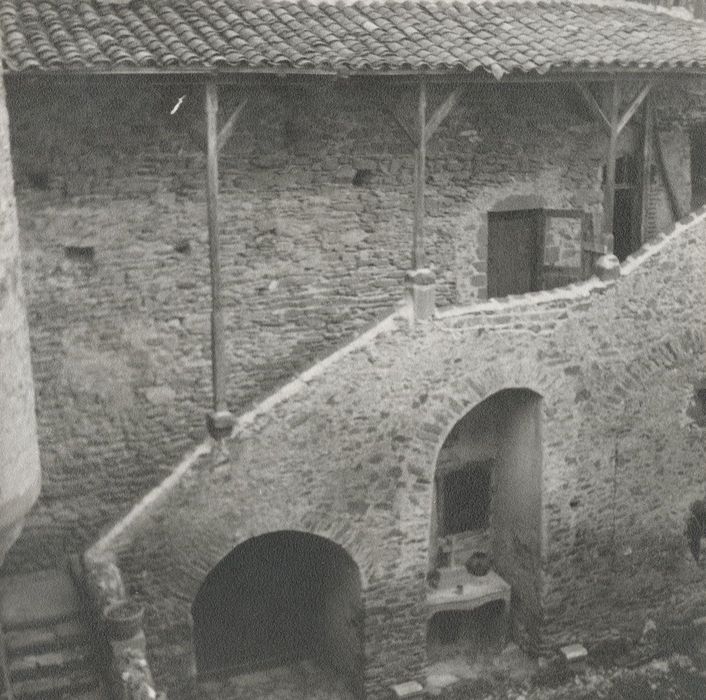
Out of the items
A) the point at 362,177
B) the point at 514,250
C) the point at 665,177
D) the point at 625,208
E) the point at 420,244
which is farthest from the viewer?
the point at 625,208

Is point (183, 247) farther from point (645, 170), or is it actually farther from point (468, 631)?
point (645, 170)

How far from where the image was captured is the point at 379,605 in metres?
10.6

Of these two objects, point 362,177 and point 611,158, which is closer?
point 611,158

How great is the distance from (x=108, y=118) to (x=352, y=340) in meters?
3.44

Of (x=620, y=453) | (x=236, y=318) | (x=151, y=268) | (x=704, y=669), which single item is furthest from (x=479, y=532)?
(x=151, y=268)

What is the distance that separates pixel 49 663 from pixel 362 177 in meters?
6.30

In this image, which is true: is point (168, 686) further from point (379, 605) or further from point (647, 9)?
point (647, 9)

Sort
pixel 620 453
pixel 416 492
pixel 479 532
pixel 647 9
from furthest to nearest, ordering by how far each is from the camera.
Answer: pixel 647 9, pixel 479 532, pixel 620 453, pixel 416 492

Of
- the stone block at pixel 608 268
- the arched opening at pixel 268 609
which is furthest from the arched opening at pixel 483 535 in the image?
the stone block at pixel 608 268

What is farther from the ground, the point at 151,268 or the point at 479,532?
the point at 151,268

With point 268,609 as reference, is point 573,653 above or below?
below

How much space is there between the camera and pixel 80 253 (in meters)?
10.6

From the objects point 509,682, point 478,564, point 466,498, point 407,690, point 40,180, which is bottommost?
point 509,682

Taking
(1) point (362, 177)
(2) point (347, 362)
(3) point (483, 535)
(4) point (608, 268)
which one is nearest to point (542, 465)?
(3) point (483, 535)
